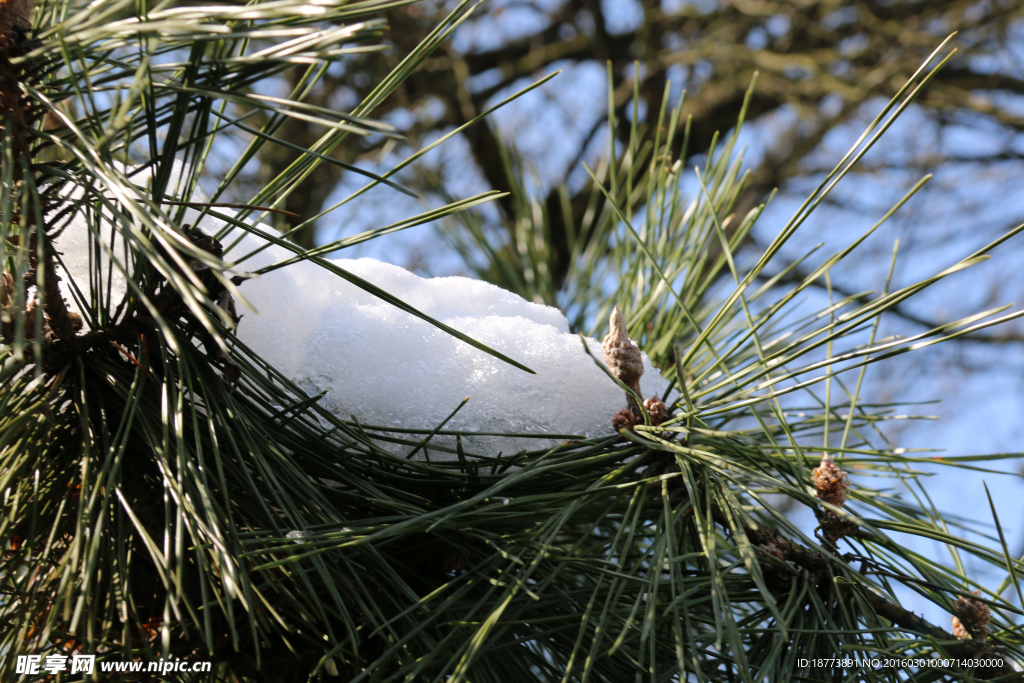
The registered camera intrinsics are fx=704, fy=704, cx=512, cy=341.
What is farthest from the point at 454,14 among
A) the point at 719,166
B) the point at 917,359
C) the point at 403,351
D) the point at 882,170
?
the point at 917,359

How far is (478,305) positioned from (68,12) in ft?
1.00

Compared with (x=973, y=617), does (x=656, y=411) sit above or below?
above

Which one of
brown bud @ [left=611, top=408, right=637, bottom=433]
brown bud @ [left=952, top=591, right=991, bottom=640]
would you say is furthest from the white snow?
A: brown bud @ [left=952, top=591, right=991, bottom=640]

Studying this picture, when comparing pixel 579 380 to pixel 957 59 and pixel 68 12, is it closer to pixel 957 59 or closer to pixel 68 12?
A: pixel 68 12

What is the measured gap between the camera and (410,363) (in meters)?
0.44

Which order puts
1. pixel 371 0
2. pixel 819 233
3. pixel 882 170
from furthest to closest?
pixel 819 233, pixel 882 170, pixel 371 0

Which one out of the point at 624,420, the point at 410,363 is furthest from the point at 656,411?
the point at 410,363

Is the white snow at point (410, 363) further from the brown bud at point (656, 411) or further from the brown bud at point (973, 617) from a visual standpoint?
the brown bud at point (973, 617)

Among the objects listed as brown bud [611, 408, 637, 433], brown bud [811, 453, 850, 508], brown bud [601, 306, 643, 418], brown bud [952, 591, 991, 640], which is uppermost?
brown bud [601, 306, 643, 418]

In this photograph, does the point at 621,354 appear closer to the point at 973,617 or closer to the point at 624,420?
the point at 624,420

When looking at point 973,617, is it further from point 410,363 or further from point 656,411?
point 410,363

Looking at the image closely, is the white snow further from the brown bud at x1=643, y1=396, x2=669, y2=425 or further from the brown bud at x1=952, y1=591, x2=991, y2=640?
the brown bud at x1=952, y1=591, x2=991, y2=640

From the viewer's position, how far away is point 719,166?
60 centimetres

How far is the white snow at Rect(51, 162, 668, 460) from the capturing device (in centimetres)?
43
